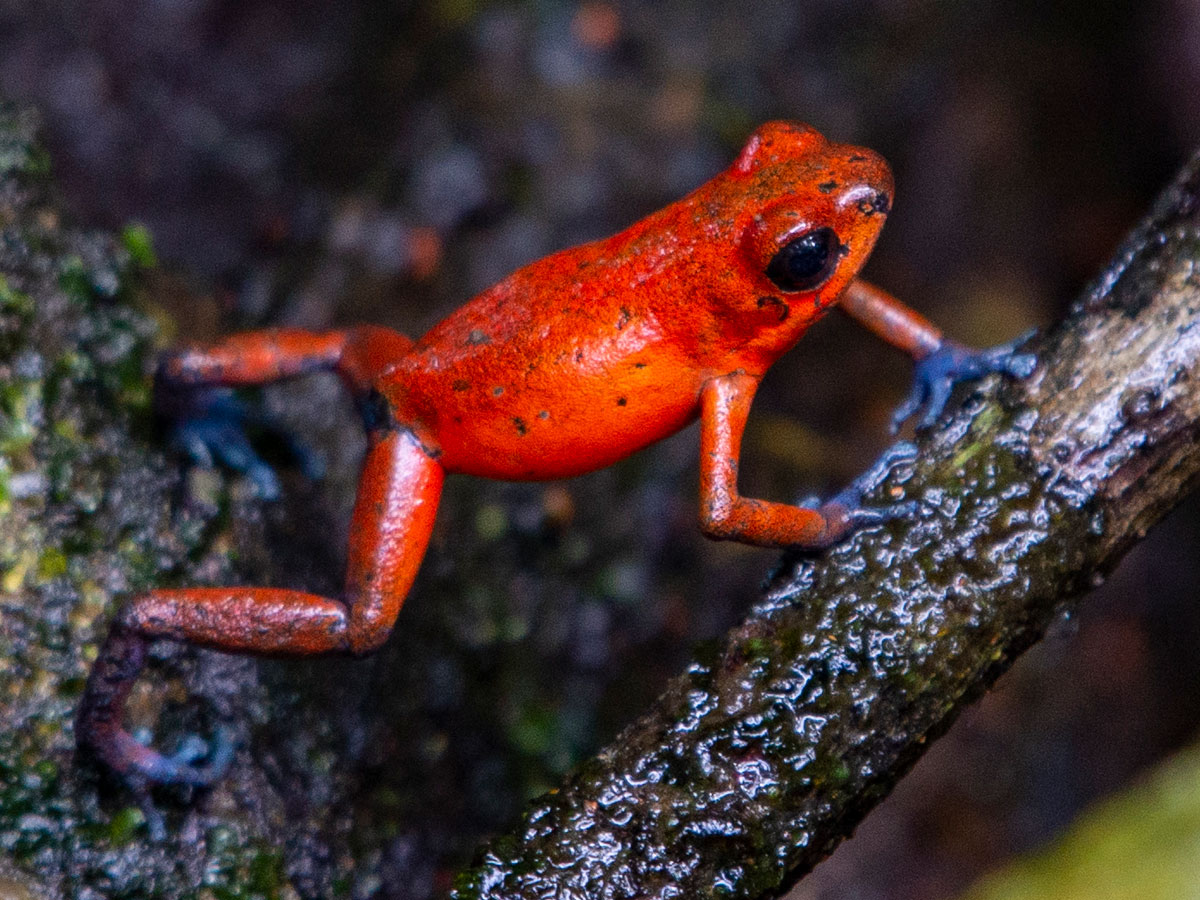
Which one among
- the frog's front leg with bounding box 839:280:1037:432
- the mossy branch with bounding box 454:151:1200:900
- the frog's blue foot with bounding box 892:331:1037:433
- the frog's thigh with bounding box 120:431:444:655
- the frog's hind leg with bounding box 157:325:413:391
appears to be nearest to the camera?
the mossy branch with bounding box 454:151:1200:900

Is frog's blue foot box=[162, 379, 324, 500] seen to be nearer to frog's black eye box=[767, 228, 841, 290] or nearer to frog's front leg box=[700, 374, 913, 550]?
frog's front leg box=[700, 374, 913, 550]

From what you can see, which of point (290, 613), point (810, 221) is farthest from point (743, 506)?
point (290, 613)

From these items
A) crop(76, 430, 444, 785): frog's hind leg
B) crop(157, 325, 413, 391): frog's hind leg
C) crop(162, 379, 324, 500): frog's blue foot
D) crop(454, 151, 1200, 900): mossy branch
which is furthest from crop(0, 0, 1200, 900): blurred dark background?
crop(454, 151, 1200, 900): mossy branch

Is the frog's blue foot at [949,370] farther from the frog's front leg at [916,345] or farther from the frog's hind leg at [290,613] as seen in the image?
the frog's hind leg at [290,613]

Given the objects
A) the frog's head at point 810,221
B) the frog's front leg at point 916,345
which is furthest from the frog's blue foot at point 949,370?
the frog's head at point 810,221

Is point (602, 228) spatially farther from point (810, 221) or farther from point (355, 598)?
point (355, 598)

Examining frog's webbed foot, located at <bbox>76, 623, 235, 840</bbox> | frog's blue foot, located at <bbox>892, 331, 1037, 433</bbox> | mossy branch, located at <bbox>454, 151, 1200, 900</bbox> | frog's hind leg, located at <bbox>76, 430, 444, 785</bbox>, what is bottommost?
frog's webbed foot, located at <bbox>76, 623, 235, 840</bbox>
